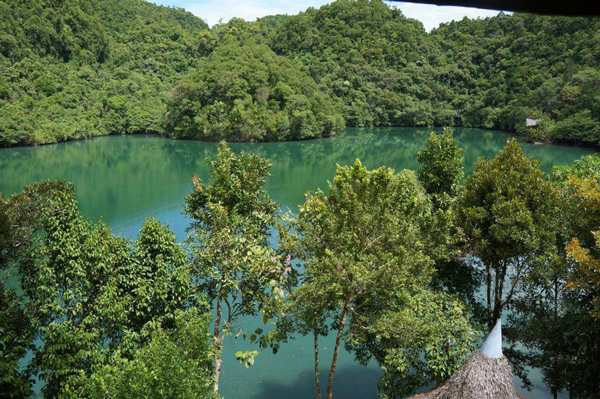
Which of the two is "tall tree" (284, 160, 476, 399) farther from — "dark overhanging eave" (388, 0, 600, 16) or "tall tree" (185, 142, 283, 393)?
"dark overhanging eave" (388, 0, 600, 16)

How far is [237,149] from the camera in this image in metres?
42.4

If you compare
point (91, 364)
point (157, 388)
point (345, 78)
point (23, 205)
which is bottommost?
point (91, 364)

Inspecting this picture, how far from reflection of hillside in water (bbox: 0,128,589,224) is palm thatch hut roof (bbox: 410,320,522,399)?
16234 millimetres

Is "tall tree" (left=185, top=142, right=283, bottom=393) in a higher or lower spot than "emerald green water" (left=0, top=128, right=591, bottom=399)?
higher

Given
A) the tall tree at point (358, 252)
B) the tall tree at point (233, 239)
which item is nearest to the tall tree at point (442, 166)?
the tall tree at point (358, 252)

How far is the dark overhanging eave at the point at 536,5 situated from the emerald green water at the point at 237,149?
10.7m

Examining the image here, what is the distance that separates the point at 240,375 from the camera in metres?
11.2

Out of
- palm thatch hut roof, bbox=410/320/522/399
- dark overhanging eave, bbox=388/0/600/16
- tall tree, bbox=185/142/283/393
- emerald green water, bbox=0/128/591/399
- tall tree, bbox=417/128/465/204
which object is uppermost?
dark overhanging eave, bbox=388/0/600/16

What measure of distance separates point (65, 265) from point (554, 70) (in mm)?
58362

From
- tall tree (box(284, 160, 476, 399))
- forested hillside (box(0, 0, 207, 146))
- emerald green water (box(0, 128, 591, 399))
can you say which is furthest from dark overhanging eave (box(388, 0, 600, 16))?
forested hillside (box(0, 0, 207, 146))

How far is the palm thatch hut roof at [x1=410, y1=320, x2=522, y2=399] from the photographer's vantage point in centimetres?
666

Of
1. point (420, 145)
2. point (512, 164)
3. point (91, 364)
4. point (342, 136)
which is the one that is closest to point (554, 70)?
point (420, 145)

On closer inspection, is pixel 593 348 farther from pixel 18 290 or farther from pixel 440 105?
pixel 440 105

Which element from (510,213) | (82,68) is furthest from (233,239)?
(82,68)
